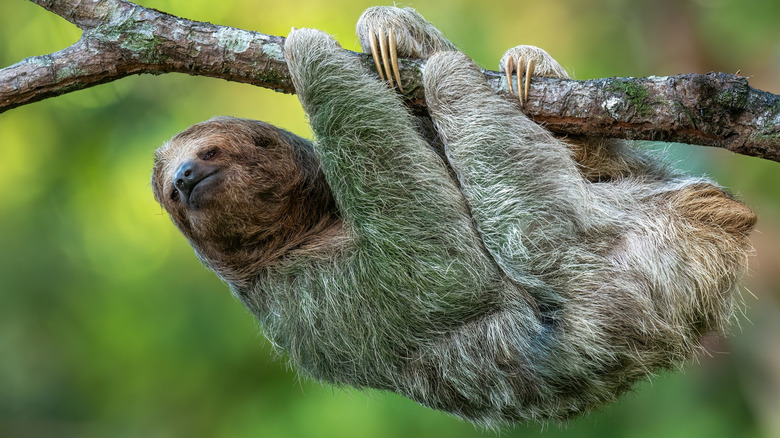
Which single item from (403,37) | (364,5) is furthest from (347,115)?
(364,5)

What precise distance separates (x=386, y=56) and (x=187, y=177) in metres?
1.96

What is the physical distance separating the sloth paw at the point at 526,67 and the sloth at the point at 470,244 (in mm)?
35

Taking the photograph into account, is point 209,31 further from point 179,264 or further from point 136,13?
point 179,264

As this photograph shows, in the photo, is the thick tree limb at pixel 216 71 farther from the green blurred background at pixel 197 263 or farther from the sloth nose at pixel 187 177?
the green blurred background at pixel 197 263

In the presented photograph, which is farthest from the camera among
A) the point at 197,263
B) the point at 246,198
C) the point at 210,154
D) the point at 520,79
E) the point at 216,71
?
the point at 197,263

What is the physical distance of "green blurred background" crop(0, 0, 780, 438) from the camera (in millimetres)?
11039

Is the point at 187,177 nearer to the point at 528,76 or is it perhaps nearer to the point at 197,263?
the point at 528,76

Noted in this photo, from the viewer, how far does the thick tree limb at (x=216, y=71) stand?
536 centimetres

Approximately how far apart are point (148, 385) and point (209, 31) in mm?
8567

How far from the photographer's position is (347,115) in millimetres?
5844

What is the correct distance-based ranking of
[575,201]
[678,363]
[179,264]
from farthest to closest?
[179,264], [678,363], [575,201]

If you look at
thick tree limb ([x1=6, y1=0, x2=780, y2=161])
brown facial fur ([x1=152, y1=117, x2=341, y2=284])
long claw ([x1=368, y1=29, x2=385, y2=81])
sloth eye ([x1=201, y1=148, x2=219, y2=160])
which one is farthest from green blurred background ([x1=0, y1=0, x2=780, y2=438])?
long claw ([x1=368, y1=29, x2=385, y2=81])

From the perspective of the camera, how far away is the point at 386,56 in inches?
232

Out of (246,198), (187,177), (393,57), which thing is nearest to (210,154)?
(187,177)
